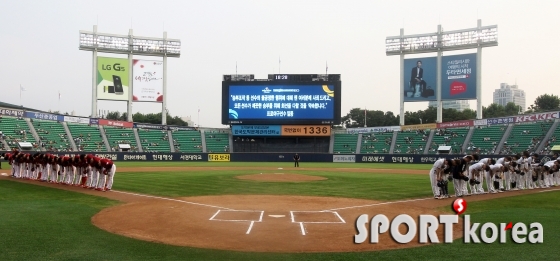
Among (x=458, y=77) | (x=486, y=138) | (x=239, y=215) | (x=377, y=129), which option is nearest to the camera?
(x=239, y=215)

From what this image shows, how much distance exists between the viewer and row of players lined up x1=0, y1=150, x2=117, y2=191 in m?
17.9

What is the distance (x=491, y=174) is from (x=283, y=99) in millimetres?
40080

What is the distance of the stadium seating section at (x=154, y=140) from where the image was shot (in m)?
58.2

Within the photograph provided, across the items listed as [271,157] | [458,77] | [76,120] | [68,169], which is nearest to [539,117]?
[458,77]

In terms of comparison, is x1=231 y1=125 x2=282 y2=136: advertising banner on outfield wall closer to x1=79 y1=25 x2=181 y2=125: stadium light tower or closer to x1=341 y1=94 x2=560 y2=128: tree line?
x1=79 y1=25 x2=181 y2=125: stadium light tower

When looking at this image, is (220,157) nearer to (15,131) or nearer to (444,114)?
(15,131)

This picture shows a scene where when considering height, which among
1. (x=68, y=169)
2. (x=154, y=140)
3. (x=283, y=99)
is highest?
(x=283, y=99)

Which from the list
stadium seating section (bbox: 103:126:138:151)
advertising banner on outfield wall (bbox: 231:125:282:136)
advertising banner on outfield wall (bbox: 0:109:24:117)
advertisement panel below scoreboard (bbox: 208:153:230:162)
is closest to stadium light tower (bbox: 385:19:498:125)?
advertising banner on outfield wall (bbox: 231:125:282:136)

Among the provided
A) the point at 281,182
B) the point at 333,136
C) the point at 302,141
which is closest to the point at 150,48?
the point at 302,141

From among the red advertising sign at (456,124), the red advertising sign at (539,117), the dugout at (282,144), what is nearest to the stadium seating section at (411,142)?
the red advertising sign at (456,124)

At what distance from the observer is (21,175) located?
23.3 metres

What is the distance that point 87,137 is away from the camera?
55.1m

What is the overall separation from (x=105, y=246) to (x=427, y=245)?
624cm

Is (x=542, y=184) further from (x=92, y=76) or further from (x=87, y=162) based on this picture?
(x=92, y=76)
